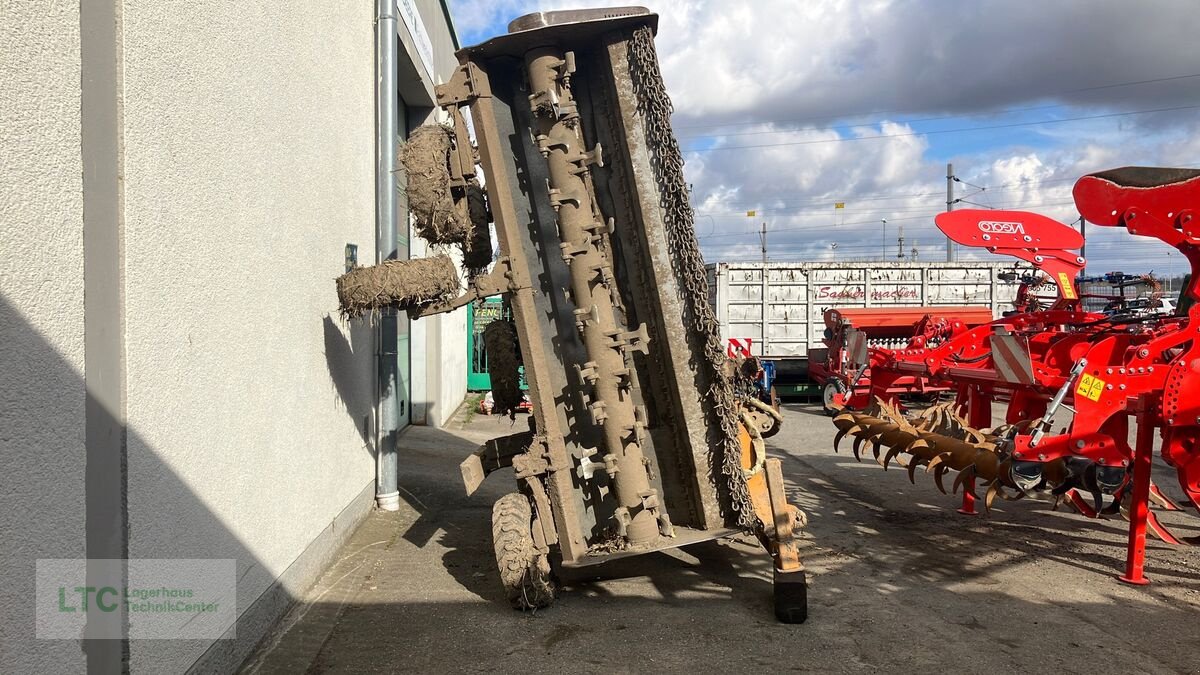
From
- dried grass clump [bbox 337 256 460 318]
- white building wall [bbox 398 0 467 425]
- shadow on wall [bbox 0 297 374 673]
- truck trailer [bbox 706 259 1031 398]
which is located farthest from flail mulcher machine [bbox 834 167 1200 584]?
truck trailer [bbox 706 259 1031 398]

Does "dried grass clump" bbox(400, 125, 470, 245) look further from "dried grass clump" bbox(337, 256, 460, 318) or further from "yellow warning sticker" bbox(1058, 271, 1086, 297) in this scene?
Result: "yellow warning sticker" bbox(1058, 271, 1086, 297)

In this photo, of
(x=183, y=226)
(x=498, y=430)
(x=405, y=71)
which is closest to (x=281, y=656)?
(x=183, y=226)

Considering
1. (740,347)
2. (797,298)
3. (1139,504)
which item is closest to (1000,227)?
(1139,504)

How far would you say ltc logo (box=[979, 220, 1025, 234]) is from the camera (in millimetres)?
6762

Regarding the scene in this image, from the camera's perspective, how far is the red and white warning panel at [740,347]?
13.7 metres

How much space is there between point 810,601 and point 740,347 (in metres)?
9.61

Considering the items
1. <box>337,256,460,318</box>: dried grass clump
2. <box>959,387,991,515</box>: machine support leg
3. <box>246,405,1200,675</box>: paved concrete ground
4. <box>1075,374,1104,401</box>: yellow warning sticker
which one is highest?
<box>337,256,460,318</box>: dried grass clump

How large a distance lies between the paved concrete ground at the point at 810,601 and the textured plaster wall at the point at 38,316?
1.63 m

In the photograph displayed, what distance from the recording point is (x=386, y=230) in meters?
6.61

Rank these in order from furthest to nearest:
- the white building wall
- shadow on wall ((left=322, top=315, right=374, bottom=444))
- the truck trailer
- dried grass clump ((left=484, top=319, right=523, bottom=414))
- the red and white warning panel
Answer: the truck trailer
the red and white warning panel
the white building wall
dried grass clump ((left=484, top=319, right=523, bottom=414))
shadow on wall ((left=322, top=315, right=374, bottom=444))

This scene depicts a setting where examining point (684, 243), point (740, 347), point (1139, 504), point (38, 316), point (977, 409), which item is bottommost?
point (1139, 504)

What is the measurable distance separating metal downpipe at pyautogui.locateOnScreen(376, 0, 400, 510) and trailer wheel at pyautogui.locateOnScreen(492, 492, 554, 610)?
2.30 meters

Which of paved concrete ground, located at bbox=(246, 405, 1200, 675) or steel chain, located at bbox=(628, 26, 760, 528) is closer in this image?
paved concrete ground, located at bbox=(246, 405, 1200, 675)

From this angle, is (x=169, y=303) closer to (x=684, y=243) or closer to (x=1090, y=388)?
(x=684, y=243)
